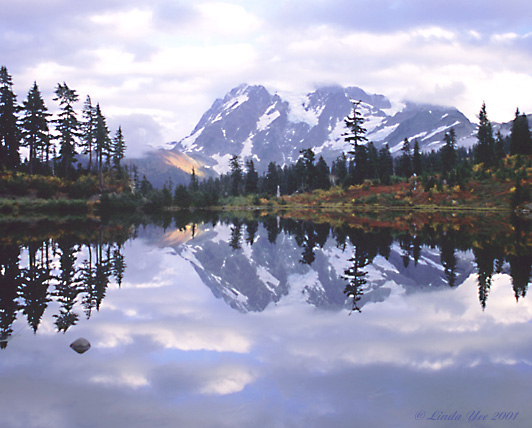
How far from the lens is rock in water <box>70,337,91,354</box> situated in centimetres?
694

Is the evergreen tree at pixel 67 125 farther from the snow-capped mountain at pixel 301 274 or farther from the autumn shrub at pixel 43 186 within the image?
the snow-capped mountain at pixel 301 274

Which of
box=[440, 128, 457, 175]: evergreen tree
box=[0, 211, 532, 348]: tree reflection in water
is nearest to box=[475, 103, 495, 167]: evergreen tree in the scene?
box=[440, 128, 457, 175]: evergreen tree

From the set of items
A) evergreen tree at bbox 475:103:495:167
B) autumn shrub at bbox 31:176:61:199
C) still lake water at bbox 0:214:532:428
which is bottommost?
still lake water at bbox 0:214:532:428

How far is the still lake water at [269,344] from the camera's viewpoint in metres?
4.99

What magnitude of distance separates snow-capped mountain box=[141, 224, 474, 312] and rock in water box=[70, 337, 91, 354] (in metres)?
3.33

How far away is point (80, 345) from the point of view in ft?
23.0

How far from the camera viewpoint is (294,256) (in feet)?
58.5

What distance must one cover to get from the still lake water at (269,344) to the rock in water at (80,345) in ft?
0.31

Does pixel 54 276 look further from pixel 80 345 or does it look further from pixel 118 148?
pixel 118 148

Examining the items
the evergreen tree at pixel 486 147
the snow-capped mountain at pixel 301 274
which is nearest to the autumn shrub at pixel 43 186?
the snow-capped mountain at pixel 301 274

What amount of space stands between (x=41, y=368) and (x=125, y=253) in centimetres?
1245

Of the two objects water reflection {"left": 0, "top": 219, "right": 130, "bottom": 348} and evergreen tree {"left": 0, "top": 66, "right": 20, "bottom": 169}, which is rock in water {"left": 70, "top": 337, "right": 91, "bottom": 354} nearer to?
water reflection {"left": 0, "top": 219, "right": 130, "bottom": 348}

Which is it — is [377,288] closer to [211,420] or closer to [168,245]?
[211,420]

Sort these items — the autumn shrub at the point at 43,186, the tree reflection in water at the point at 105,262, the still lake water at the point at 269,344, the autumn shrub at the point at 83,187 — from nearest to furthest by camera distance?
the still lake water at the point at 269,344 < the tree reflection in water at the point at 105,262 < the autumn shrub at the point at 43,186 < the autumn shrub at the point at 83,187
